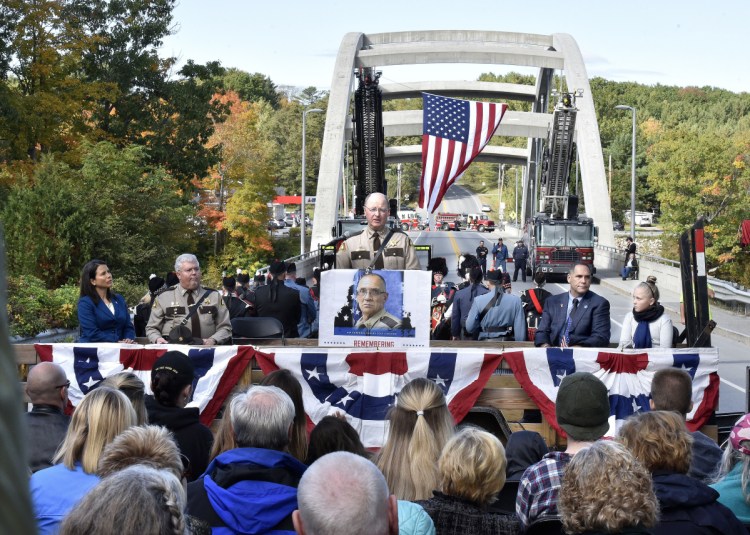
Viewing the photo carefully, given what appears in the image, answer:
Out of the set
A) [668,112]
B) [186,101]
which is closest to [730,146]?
[186,101]

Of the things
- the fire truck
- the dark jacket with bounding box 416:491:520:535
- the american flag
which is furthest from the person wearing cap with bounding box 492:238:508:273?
the fire truck

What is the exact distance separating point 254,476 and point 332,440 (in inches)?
38.0

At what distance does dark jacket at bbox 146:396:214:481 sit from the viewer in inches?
214

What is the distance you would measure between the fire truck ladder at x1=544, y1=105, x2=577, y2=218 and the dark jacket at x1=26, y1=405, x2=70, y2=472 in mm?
40395

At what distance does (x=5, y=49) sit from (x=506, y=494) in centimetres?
3005

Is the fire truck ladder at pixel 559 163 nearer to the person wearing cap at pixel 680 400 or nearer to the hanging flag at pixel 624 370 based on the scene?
the hanging flag at pixel 624 370

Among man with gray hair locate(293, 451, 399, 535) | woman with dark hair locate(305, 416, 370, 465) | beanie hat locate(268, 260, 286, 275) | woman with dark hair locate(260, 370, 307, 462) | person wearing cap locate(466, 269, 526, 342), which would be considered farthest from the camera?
beanie hat locate(268, 260, 286, 275)

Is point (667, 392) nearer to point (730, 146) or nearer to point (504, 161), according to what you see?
point (730, 146)

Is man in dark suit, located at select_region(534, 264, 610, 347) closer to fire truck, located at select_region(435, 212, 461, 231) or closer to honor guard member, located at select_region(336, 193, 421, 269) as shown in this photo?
honor guard member, located at select_region(336, 193, 421, 269)

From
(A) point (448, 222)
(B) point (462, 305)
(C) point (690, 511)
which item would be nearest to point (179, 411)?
Result: (C) point (690, 511)

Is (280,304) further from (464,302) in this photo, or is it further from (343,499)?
(343,499)

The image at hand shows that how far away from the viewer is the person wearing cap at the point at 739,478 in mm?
4301

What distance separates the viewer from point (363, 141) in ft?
111

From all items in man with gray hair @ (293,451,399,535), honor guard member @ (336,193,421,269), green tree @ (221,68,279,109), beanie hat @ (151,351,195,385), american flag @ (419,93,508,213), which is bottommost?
beanie hat @ (151,351,195,385)
